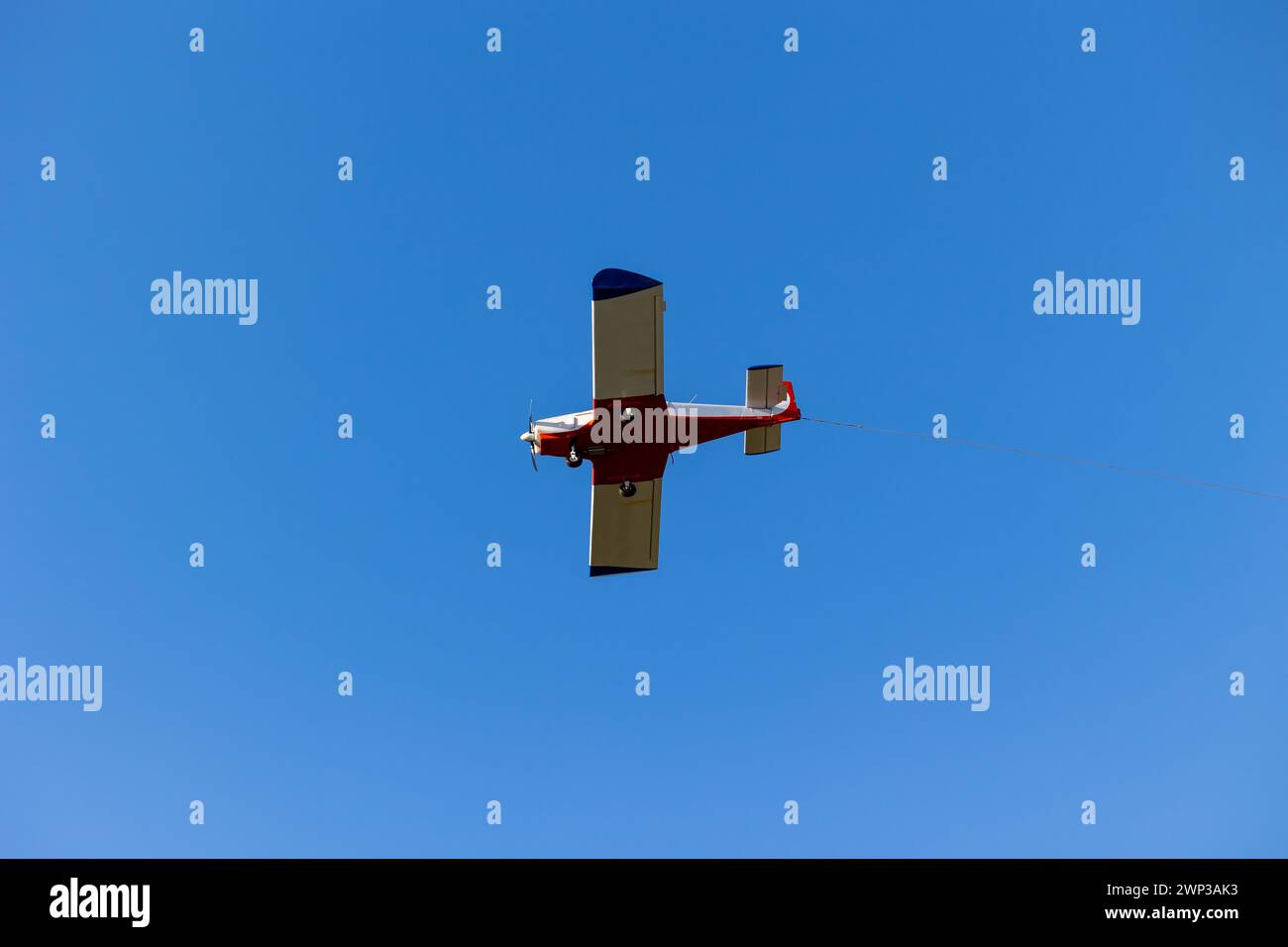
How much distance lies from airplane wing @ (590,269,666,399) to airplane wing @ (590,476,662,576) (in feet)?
10.6

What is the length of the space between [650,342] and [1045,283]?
12815 mm

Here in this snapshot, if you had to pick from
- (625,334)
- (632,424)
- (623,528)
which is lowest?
(623,528)

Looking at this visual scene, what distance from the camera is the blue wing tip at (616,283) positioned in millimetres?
20891

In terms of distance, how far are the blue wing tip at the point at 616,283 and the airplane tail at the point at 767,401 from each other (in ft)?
12.9

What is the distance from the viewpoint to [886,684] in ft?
90.9

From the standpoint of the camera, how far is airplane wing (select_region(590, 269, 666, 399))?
2097 centimetres

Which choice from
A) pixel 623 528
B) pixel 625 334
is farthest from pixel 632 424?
pixel 623 528

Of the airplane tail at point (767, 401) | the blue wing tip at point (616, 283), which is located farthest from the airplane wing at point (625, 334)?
the airplane tail at point (767, 401)

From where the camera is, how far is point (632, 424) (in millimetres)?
22484

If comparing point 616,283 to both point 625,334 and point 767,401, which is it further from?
point 767,401

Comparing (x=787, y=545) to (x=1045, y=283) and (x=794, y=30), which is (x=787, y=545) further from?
(x=794, y=30)

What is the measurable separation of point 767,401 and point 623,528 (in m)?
5.20

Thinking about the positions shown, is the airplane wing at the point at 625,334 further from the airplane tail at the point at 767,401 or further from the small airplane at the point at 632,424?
the airplane tail at the point at 767,401
